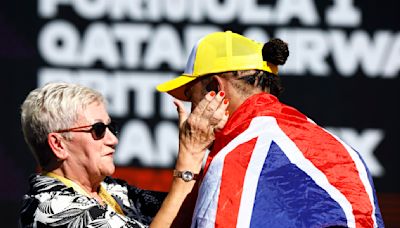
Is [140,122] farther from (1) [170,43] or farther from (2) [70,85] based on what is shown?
(2) [70,85]

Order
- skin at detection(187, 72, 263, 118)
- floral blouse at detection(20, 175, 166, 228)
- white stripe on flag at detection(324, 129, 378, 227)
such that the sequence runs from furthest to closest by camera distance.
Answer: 1. skin at detection(187, 72, 263, 118)
2. floral blouse at detection(20, 175, 166, 228)
3. white stripe on flag at detection(324, 129, 378, 227)

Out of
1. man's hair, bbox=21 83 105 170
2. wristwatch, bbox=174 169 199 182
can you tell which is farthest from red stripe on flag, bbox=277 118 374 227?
man's hair, bbox=21 83 105 170

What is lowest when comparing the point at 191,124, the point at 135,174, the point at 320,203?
the point at 135,174

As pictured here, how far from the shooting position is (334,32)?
5.51m

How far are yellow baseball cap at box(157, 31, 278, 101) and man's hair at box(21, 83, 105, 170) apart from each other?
13.6 inches

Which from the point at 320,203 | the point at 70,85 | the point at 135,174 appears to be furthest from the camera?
the point at 135,174

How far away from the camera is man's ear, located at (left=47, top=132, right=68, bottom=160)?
3.13 metres

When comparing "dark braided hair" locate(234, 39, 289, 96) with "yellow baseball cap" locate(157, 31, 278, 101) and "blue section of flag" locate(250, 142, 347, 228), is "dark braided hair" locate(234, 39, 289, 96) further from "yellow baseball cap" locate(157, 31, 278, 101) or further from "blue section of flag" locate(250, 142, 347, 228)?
"blue section of flag" locate(250, 142, 347, 228)

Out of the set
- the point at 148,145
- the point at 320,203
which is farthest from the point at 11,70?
Answer: the point at 320,203

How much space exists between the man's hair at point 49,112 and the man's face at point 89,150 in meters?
0.03

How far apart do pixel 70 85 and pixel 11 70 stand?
2379mm

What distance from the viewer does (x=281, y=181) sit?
2721mm

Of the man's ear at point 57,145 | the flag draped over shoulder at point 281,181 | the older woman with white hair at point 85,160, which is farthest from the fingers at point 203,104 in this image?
the man's ear at point 57,145

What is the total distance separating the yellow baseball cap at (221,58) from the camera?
311cm
